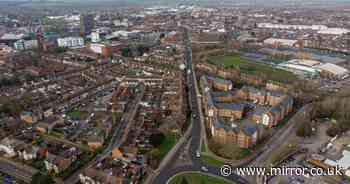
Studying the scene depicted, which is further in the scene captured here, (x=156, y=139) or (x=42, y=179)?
(x=156, y=139)

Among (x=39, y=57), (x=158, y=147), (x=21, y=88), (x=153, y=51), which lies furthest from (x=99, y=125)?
(x=39, y=57)

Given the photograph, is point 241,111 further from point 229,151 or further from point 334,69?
point 334,69

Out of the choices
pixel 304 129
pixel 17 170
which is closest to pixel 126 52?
pixel 17 170

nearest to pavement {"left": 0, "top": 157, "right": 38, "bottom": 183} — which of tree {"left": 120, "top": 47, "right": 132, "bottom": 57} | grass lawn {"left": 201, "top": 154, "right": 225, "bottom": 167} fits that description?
grass lawn {"left": 201, "top": 154, "right": 225, "bottom": 167}

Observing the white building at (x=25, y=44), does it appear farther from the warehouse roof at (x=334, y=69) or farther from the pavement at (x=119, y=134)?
the warehouse roof at (x=334, y=69)

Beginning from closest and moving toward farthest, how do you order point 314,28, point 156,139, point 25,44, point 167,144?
point 156,139
point 167,144
point 25,44
point 314,28

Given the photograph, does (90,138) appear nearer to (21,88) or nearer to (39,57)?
(21,88)
